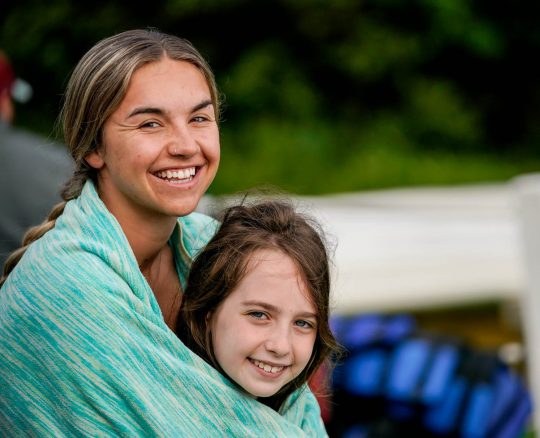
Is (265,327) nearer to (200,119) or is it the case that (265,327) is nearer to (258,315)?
(258,315)

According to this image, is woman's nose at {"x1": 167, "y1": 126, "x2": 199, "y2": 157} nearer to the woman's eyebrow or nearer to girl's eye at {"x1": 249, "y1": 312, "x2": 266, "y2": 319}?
the woman's eyebrow

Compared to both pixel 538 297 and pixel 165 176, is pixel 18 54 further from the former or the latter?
pixel 165 176

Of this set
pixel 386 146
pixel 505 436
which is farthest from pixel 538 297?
pixel 386 146

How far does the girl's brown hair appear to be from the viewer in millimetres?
1967

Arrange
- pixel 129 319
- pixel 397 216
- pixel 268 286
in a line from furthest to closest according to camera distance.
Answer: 1. pixel 397 216
2. pixel 268 286
3. pixel 129 319

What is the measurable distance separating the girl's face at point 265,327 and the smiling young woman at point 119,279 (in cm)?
5

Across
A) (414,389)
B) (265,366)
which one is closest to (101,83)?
(265,366)

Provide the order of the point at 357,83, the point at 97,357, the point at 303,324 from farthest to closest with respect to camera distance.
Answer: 1. the point at 357,83
2. the point at 303,324
3. the point at 97,357

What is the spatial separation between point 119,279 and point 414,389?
2.31 m

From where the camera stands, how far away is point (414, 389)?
400cm

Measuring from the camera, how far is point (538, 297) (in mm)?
4215

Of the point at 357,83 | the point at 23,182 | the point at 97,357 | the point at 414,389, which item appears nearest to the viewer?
the point at 97,357

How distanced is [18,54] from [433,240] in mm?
3518

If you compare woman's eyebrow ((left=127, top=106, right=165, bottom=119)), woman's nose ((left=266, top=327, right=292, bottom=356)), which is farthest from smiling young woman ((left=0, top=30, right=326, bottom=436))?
woman's nose ((left=266, top=327, right=292, bottom=356))
